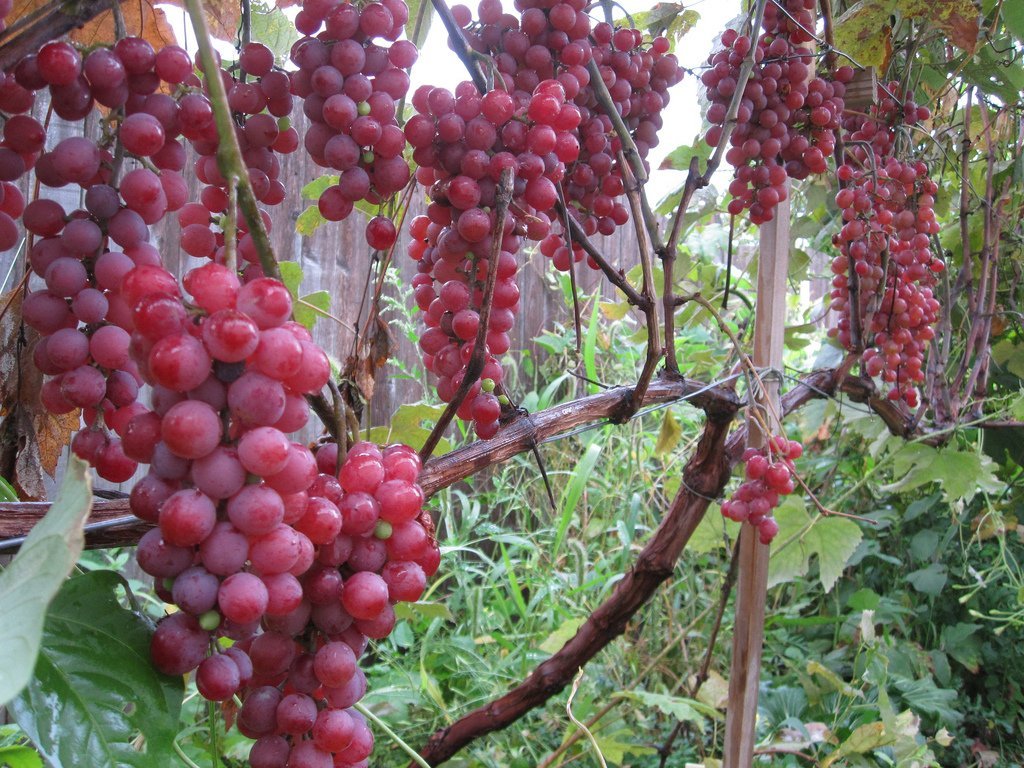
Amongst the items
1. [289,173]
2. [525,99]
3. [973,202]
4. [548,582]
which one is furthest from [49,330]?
[973,202]

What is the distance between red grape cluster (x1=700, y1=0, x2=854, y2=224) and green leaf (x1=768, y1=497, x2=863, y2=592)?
469 millimetres

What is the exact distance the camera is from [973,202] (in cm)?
135

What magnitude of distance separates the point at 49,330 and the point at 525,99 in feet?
0.84

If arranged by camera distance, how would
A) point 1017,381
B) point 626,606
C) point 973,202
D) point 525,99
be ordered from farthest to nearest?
point 1017,381 → point 973,202 → point 626,606 → point 525,99

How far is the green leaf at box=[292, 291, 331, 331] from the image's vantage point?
600 mm

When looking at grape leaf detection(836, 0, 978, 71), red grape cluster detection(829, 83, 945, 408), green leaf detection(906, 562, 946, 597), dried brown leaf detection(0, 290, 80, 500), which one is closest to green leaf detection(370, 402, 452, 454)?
dried brown leaf detection(0, 290, 80, 500)

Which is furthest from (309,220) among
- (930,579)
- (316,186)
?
(930,579)

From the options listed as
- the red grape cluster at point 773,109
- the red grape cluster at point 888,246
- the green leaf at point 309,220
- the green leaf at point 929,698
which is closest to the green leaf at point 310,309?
the green leaf at point 309,220

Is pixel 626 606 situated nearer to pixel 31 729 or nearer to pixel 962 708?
pixel 31 729

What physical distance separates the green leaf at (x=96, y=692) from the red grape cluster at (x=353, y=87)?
7.8 inches

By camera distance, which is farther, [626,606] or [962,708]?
[962,708]

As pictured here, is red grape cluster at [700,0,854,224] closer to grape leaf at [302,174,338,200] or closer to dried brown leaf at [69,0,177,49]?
grape leaf at [302,174,338,200]

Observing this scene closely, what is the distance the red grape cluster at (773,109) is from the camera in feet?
2.43

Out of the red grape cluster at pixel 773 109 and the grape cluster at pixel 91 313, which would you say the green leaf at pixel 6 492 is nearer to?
the grape cluster at pixel 91 313
